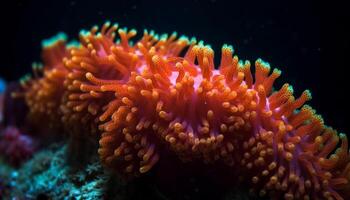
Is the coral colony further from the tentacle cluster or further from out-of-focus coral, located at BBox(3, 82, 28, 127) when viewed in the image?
out-of-focus coral, located at BBox(3, 82, 28, 127)

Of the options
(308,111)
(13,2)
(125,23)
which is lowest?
(308,111)

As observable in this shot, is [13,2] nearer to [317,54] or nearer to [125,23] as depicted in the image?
[125,23]

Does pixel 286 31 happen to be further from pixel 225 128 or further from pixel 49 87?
pixel 49 87

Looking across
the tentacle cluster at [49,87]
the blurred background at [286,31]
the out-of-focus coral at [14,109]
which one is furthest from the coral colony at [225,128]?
the out-of-focus coral at [14,109]

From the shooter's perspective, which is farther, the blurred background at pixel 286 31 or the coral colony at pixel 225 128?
the blurred background at pixel 286 31

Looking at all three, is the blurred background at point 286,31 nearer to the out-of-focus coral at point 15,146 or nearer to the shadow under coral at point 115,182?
the shadow under coral at point 115,182

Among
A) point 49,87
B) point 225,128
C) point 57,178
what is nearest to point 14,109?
point 49,87

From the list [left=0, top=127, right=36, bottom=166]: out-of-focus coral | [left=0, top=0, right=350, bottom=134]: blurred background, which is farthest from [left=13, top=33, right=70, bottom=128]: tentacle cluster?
[left=0, top=0, right=350, bottom=134]: blurred background

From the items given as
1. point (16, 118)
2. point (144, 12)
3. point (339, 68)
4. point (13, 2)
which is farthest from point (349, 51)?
point (13, 2)
